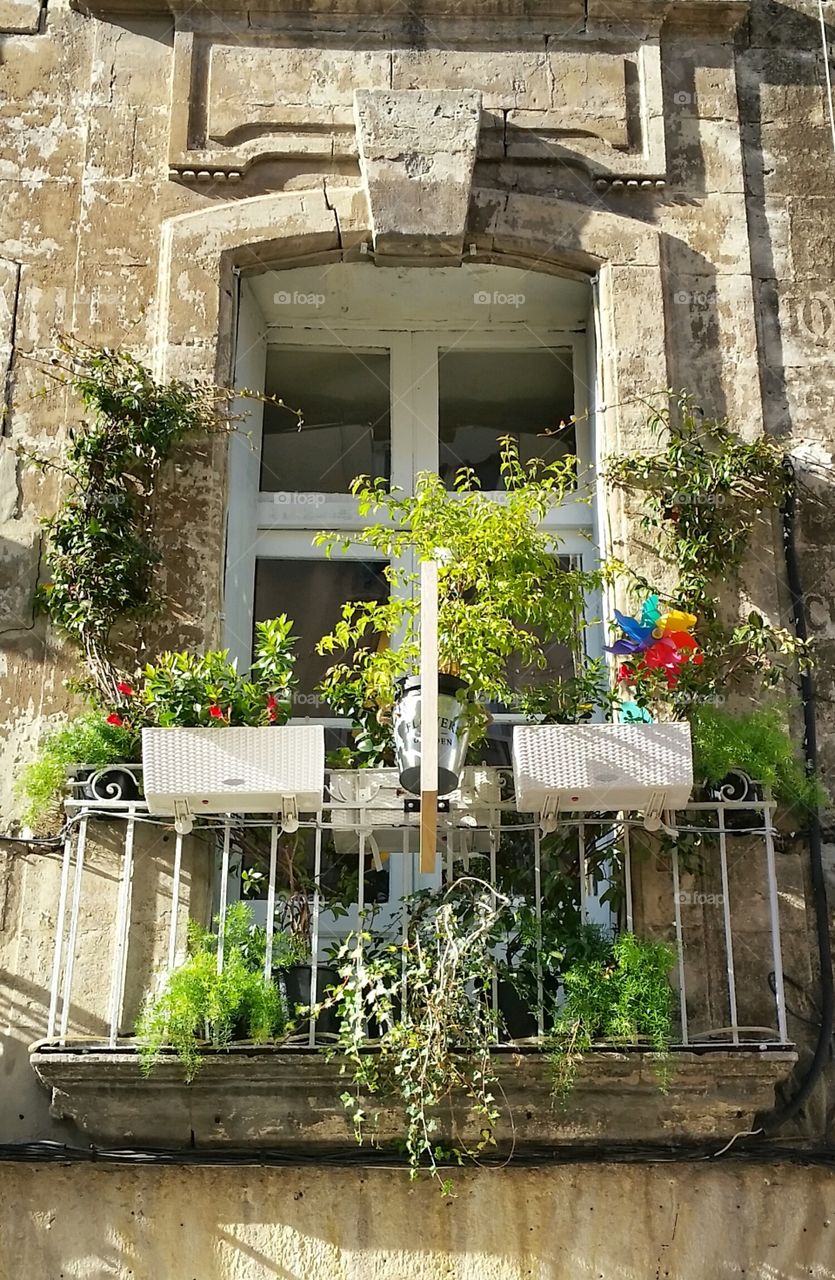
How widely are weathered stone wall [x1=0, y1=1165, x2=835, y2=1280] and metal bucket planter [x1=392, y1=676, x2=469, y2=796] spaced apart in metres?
1.17

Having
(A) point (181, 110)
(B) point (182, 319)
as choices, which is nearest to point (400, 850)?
(B) point (182, 319)

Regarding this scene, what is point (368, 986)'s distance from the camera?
495 centimetres

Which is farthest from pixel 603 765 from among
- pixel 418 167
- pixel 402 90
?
pixel 402 90

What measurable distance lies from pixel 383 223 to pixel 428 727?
2.43 m

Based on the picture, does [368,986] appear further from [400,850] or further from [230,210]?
[230,210]

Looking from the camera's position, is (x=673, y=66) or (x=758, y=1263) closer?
(x=758, y=1263)

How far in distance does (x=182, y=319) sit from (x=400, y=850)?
2.15 meters

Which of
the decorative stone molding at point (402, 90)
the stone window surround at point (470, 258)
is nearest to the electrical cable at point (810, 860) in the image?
the stone window surround at point (470, 258)

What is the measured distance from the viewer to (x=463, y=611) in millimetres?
5246

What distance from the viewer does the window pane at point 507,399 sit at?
6.75 m

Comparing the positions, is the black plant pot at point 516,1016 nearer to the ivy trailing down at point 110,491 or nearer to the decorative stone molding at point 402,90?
the ivy trailing down at point 110,491

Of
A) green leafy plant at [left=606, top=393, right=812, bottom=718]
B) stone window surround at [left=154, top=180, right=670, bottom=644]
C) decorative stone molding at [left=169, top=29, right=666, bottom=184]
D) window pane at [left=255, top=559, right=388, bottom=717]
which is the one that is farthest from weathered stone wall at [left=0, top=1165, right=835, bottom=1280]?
Answer: decorative stone molding at [left=169, top=29, right=666, bottom=184]

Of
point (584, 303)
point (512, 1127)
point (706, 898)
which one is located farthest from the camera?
point (584, 303)

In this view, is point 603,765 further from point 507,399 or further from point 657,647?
point 507,399
